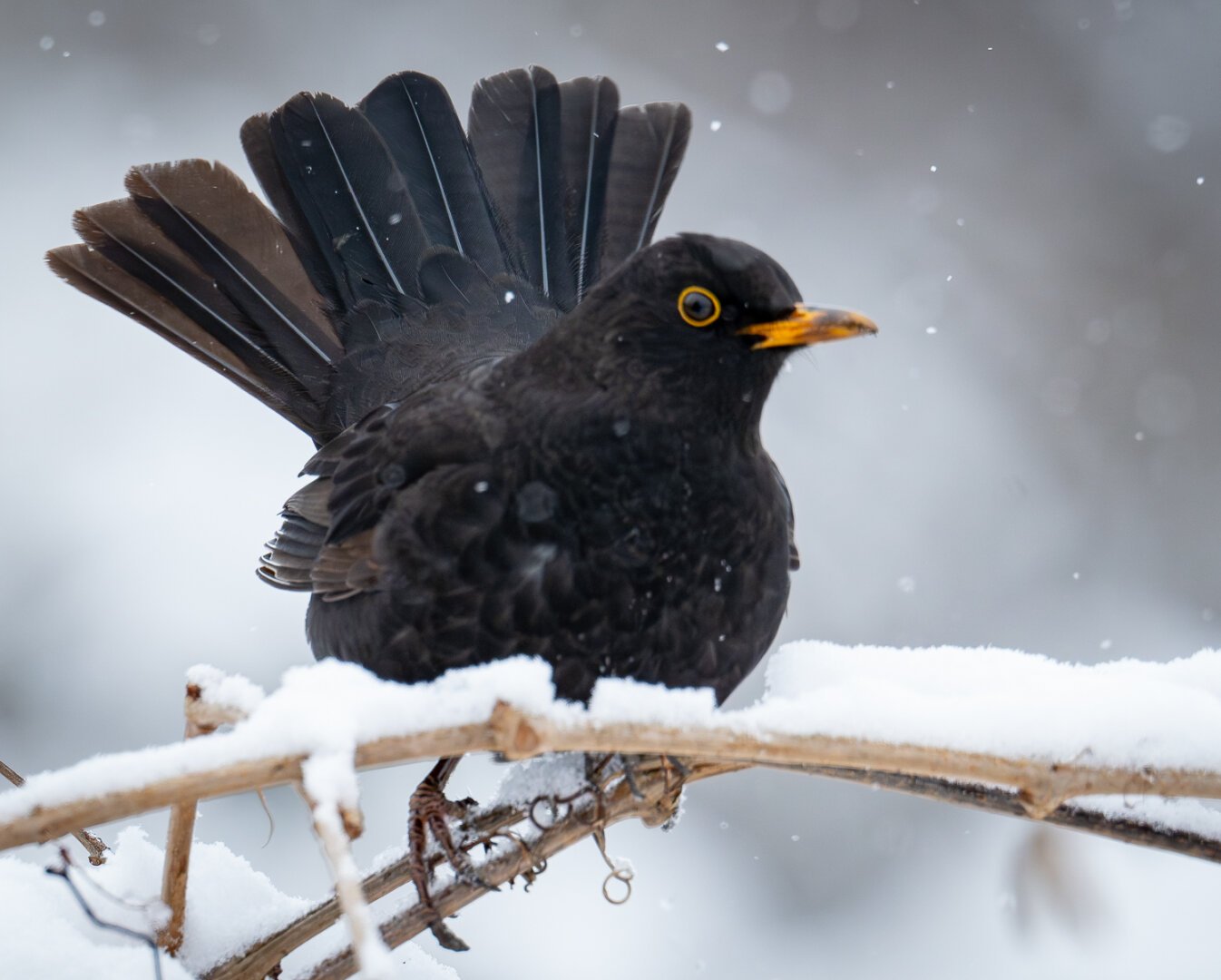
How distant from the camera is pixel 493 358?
11.3ft

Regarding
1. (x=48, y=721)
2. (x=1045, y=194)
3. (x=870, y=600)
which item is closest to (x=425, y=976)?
(x=48, y=721)

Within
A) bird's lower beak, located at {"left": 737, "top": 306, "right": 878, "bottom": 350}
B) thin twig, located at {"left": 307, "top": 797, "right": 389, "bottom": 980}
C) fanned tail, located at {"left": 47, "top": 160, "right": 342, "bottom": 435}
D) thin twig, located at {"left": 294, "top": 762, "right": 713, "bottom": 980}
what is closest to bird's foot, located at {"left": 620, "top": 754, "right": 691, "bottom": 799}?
thin twig, located at {"left": 294, "top": 762, "right": 713, "bottom": 980}

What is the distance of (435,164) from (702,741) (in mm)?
2809

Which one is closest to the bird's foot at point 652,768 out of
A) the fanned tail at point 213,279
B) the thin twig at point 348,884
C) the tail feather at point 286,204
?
the thin twig at point 348,884

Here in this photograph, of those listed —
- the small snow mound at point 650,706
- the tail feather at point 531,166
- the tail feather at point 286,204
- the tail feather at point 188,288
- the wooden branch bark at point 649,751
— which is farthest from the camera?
the tail feather at point 531,166

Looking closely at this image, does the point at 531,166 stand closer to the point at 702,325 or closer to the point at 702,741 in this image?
the point at 702,325

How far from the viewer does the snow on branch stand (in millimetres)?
1322

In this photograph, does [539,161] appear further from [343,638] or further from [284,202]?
[343,638]

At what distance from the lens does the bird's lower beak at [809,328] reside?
8.03 feet

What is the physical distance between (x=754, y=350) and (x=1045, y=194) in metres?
3.95

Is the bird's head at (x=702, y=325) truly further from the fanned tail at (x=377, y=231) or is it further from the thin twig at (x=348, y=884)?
the thin twig at (x=348, y=884)

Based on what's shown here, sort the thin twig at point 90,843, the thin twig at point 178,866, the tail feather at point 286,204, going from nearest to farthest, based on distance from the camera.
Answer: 1. the thin twig at point 178,866
2. the thin twig at point 90,843
3. the tail feather at point 286,204

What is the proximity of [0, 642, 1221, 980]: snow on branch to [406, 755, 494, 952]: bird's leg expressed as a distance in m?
0.04

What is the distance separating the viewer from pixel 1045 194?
5.96 meters
